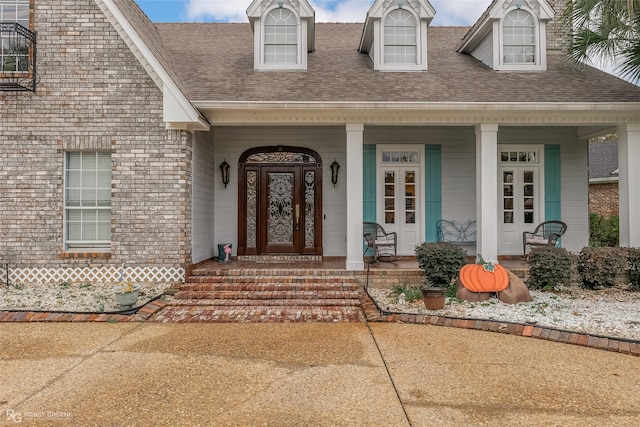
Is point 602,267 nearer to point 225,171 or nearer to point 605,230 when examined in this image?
point 225,171

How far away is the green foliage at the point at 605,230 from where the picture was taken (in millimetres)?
15758

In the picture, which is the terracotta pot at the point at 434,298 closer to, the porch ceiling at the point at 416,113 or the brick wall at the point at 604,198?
the porch ceiling at the point at 416,113

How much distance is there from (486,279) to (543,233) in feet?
13.1

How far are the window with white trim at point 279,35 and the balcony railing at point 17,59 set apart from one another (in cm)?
443

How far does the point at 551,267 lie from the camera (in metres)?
7.01

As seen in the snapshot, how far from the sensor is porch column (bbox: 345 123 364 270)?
25.5 feet

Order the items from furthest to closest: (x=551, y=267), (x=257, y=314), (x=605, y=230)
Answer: (x=605, y=230) < (x=551, y=267) < (x=257, y=314)

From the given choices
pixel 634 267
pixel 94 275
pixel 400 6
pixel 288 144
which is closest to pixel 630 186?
pixel 634 267

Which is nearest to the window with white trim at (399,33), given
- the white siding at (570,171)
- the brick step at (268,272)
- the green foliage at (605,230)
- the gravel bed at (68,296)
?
the white siding at (570,171)

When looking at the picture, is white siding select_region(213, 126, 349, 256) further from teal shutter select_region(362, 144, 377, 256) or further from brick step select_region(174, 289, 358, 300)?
brick step select_region(174, 289, 358, 300)

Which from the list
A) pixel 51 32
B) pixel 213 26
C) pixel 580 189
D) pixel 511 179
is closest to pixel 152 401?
pixel 51 32

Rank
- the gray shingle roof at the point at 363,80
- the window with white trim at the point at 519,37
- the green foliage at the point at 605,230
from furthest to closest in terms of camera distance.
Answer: the green foliage at the point at 605,230 → the window with white trim at the point at 519,37 → the gray shingle roof at the point at 363,80

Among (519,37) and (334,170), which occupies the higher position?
(519,37)

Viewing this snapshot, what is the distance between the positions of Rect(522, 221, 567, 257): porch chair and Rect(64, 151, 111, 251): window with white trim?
8606 millimetres
